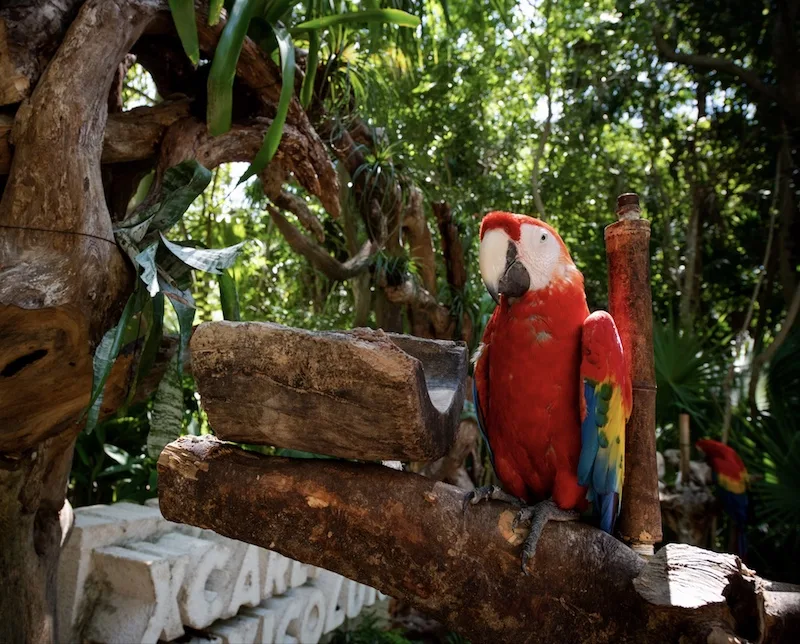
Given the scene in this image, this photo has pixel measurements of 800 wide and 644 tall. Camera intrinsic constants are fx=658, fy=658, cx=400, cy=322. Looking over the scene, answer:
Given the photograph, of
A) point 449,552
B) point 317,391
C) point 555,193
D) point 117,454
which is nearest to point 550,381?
point 449,552

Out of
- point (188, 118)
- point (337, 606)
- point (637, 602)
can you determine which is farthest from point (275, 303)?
point (637, 602)

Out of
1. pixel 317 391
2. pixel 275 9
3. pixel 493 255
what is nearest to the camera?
pixel 317 391

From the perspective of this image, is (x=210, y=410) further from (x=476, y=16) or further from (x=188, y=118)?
(x=476, y=16)

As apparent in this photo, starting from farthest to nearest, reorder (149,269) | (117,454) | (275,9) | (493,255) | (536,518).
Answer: (117,454) < (275,9) < (149,269) < (493,255) < (536,518)

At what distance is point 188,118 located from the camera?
1771mm

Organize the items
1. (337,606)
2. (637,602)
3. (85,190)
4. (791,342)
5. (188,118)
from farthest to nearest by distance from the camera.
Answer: (791,342) < (337,606) < (188,118) < (85,190) < (637,602)

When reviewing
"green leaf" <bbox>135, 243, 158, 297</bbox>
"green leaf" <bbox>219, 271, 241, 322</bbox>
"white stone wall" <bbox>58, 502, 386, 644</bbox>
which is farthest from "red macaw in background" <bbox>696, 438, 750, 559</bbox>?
"green leaf" <bbox>135, 243, 158, 297</bbox>

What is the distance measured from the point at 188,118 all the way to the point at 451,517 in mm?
1312

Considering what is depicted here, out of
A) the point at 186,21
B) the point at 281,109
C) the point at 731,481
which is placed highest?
the point at 186,21

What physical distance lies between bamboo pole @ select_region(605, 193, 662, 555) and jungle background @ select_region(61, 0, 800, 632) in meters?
1.14

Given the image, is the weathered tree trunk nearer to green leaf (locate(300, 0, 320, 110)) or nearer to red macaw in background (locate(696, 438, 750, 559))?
green leaf (locate(300, 0, 320, 110))

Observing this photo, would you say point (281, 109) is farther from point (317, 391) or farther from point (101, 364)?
point (317, 391)

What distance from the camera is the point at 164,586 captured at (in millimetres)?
1882

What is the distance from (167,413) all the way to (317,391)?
71cm
